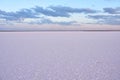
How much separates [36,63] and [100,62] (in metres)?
1.36

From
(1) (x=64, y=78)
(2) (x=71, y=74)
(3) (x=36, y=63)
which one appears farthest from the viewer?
(3) (x=36, y=63)

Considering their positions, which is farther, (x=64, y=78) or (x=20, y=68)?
(x=20, y=68)

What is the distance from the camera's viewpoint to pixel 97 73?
4348 mm

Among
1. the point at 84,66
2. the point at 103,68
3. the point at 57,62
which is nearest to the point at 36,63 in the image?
the point at 57,62

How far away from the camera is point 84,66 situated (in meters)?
5.02

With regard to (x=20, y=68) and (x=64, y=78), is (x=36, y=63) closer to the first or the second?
(x=20, y=68)

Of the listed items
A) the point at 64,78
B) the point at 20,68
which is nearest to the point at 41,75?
the point at 64,78

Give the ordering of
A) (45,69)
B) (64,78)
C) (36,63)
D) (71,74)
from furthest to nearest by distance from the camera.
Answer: (36,63), (45,69), (71,74), (64,78)

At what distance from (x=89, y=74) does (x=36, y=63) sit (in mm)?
1500

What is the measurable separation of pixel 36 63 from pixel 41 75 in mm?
1206

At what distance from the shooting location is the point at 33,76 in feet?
13.6

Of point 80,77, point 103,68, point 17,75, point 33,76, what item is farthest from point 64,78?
point 103,68

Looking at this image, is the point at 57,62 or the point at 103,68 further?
the point at 57,62

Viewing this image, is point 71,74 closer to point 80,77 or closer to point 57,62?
point 80,77
